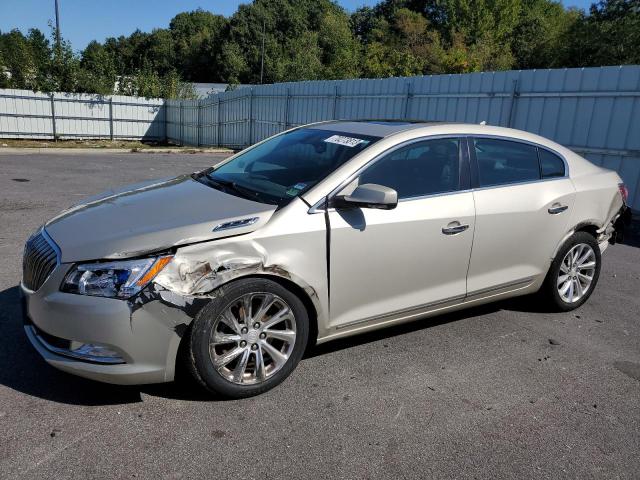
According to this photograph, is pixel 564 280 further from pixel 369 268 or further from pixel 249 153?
pixel 249 153

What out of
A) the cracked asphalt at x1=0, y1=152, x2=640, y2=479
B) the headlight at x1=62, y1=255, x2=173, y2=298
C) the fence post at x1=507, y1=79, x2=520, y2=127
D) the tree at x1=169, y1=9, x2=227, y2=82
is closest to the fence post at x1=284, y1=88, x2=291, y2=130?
the fence post at x1=507, y1=79, x2=520, y2=127

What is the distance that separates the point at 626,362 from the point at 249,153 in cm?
327

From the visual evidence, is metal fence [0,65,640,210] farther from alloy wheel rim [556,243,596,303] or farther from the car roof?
the car roof

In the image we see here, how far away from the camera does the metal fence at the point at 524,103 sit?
9086mm

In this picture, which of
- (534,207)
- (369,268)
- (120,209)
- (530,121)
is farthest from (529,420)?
(530,121)

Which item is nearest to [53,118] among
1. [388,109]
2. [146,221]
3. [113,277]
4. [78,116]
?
[78,116]

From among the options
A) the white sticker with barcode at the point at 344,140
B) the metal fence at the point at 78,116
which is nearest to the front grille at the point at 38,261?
the white sticker with barcode at the point at 344,140

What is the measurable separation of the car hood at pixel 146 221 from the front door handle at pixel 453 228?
4.10ft

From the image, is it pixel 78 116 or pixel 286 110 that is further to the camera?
pixel 78 116

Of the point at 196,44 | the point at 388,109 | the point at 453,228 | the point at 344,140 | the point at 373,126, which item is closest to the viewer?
the point at 453,228

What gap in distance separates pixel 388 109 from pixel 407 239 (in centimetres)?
1105

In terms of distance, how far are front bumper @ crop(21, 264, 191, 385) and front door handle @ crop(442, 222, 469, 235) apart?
6.13ft

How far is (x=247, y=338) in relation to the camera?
10.5 feet

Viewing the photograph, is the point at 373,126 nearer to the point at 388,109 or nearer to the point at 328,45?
the point at 388,109
